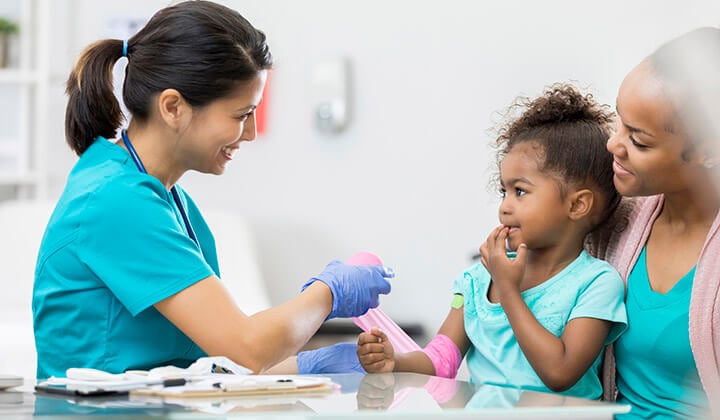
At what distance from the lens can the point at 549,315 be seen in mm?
1550

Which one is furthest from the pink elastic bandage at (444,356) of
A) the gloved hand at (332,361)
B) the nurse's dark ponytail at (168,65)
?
the nurse's dark ponytail at (168,65)

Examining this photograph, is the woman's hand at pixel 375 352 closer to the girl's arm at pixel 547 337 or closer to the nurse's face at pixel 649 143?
the girl's arm at pixel 547 337

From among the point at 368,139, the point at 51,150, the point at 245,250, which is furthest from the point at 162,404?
the point at 51,150

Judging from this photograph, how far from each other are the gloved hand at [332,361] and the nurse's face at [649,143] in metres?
0.49

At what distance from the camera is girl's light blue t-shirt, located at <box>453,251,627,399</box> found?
1.51m

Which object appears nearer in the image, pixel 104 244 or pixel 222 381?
pixel 222 381

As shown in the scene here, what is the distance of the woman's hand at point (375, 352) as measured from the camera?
1529 mm

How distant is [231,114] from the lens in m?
1.58

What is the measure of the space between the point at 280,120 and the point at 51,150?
0.88 m

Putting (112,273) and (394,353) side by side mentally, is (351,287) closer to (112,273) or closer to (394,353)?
(394,353)

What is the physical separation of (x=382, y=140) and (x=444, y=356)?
2.05 metres

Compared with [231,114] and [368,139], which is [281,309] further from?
[368,139]

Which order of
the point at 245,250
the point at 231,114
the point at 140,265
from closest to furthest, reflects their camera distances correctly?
the point at 140,265
the point at 231,114
the point at 245,250

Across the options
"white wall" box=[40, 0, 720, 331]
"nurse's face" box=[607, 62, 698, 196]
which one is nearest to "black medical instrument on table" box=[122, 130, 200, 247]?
"nurse's face" box=[607, 62, 698, 196]
